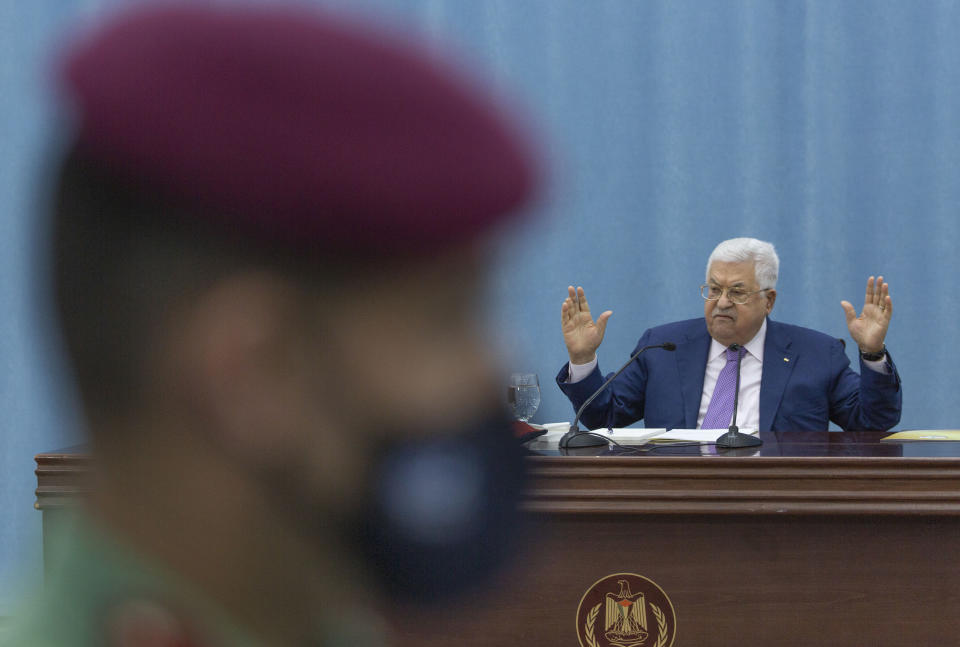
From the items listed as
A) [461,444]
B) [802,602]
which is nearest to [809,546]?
[802,602]

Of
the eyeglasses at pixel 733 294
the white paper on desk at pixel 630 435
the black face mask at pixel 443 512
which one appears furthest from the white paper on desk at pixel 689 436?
the black face mask at pixel 443 512

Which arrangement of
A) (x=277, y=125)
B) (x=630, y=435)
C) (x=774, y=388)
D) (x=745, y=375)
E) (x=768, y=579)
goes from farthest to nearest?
(x=745, y=375) < (x=774, y=388) < (x=630, y=435) < (x=768, y=579) < (x=277, y=125)

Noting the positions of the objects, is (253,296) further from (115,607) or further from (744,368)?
(744,368)

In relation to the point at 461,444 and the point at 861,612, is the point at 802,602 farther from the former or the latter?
the point at 461,444

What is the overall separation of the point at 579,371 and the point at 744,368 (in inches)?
23.4

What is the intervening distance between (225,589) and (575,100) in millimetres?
3894

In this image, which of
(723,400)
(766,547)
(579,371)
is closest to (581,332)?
(579,371)

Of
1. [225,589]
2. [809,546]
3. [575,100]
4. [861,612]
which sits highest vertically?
[575,100]

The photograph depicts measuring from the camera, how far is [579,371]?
3145mm

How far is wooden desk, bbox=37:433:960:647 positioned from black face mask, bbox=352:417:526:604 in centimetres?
165

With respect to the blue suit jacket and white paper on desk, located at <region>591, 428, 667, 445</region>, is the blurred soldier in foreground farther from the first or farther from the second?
the blue suit jacket

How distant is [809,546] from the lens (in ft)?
6.73

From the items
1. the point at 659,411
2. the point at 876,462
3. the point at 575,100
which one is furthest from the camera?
the point at 575,100

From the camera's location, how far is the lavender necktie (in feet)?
10.2
